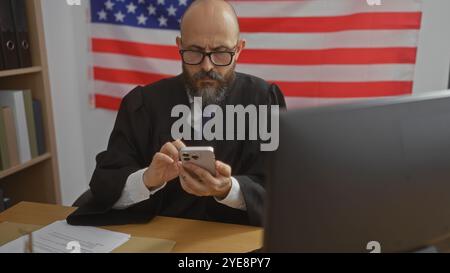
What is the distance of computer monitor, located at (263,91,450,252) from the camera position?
0.52m

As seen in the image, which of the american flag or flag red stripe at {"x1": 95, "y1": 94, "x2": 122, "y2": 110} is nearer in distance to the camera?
the american flag

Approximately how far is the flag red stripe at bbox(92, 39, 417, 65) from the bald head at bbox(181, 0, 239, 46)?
860mm

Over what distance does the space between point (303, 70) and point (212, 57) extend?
3.13 ft

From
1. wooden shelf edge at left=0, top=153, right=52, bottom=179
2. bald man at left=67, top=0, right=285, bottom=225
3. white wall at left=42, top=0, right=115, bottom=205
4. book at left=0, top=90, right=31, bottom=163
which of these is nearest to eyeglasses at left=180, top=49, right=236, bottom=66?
bald man at left=67, top=0, right=285, bottom=225

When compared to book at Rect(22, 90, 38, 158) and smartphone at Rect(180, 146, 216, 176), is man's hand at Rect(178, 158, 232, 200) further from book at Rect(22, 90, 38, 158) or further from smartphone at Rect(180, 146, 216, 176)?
book at Rect(22, 90, 38, 158)

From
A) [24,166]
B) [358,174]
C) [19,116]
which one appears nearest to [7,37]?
[19,116]

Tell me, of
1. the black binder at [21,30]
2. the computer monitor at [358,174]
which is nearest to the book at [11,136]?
the black binder at [21,30]

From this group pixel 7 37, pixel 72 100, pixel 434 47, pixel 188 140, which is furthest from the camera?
pixel 72 100

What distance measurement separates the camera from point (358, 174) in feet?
1.82

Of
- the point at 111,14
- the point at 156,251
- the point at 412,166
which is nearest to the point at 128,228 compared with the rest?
the point at 156,251

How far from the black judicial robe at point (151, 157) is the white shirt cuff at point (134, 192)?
0.7 inches

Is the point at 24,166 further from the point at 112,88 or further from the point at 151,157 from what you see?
the point at 151,157

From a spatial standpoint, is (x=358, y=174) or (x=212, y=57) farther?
(x=212, y=57)

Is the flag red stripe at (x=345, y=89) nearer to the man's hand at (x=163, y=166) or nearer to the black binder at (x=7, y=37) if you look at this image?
the man's hand at (x=163, y=166)
